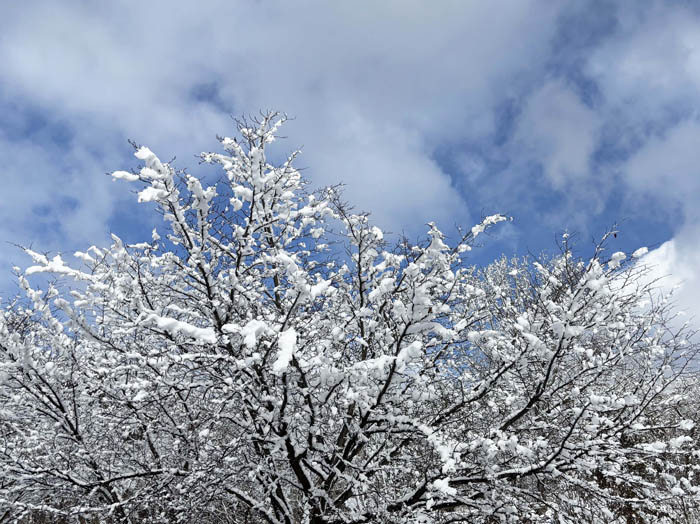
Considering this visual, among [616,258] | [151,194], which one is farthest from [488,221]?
[151,194]

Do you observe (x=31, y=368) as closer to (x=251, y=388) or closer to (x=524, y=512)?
(x=251, y=388)

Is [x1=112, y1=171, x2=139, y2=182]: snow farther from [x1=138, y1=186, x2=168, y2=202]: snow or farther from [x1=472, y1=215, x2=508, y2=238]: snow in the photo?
[x1=472, y1=215, x2=508, y2=238]: snow

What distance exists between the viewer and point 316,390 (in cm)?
399

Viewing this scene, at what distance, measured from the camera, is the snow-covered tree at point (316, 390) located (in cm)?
376

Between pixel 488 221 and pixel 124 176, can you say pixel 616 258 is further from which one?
pixel 124 176

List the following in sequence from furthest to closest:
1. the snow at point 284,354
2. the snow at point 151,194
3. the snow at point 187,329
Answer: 1. the snow at point 151,194
2. the snow at point 187,329
3. the snow at point 284,354

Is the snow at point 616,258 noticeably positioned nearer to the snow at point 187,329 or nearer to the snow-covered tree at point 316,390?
the snow-covered tree at point 316,390

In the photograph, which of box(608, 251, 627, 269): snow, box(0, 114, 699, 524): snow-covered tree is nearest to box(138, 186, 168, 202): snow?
box(0, 114, 699, 524): snow-covered tree

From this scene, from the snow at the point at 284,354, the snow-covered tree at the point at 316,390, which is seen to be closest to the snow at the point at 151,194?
the snow-covered tree at the point at 316,390

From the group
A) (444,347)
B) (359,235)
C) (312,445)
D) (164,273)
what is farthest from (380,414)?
(164,273)

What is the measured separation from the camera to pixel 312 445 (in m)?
4.20

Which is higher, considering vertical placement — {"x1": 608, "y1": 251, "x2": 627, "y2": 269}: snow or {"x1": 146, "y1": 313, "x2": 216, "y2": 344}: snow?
{"x1": 608, "y1": 251, "x2": 627, "y2": 269}: snow

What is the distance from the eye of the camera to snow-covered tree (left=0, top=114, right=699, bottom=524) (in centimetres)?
376

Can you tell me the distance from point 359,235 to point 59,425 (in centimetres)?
423
